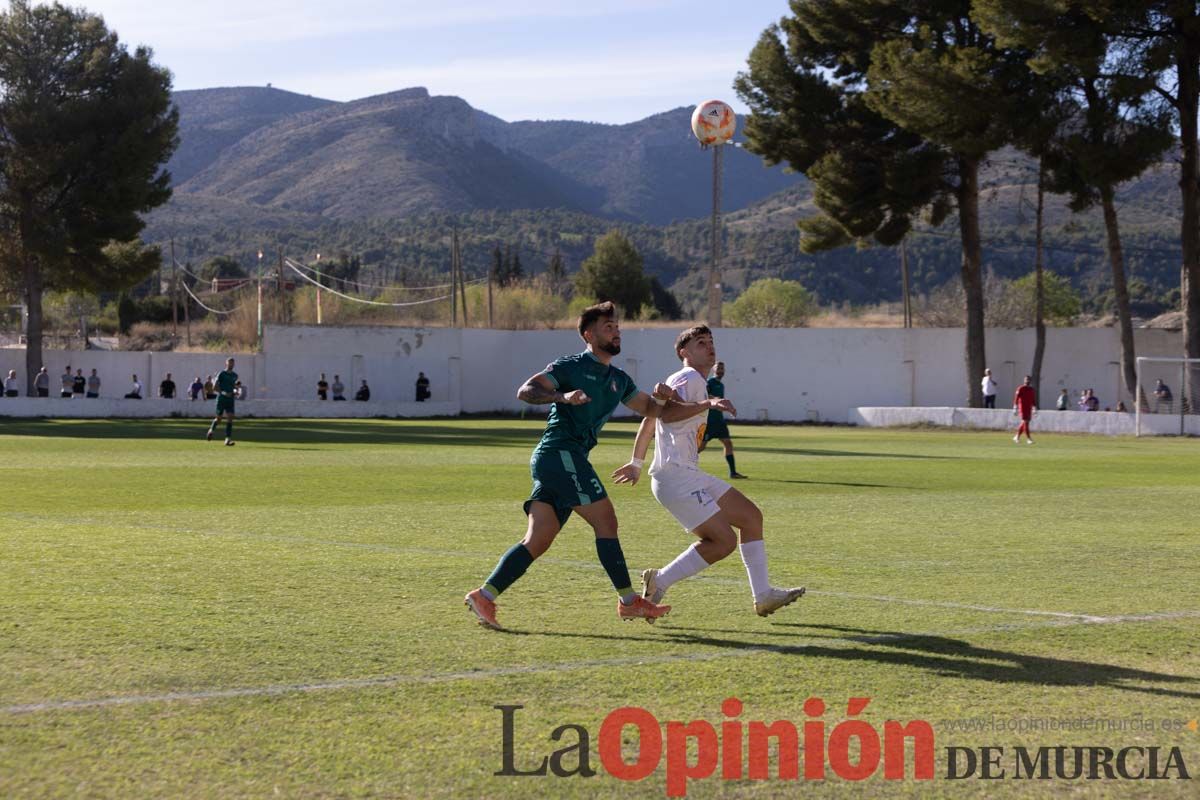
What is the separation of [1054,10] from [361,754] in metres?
42.3

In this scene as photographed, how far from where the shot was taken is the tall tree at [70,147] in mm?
55438

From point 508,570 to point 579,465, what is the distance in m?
0.72

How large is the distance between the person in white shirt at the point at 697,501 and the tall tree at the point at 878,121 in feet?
132

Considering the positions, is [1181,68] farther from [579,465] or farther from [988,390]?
[579,465]

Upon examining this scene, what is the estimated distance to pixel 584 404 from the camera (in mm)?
8109

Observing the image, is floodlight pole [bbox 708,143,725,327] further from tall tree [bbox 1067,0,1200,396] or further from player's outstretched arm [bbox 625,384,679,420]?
player's outstretched arm [bbox 625,384,679,420]

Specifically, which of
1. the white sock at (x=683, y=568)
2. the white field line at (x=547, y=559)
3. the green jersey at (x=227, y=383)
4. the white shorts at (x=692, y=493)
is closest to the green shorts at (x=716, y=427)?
the white field line at (x=547, y=559)

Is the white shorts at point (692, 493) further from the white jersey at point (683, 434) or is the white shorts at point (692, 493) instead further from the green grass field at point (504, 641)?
the green grass field at point (504, 641)

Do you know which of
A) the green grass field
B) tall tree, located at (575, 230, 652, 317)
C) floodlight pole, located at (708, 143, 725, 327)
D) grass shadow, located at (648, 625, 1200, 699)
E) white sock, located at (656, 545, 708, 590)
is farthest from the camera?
tall tree, located at (575, 230, 652, 317)

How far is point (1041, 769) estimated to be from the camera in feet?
17.7

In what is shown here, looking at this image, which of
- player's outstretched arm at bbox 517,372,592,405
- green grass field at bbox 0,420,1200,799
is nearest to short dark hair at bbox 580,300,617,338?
player's outstretched arm at bbox 517,372,592,405

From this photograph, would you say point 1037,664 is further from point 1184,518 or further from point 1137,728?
point 1184,518

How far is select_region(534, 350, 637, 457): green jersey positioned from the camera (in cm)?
812

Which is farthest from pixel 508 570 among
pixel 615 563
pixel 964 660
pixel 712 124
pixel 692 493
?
pixel 712 124
